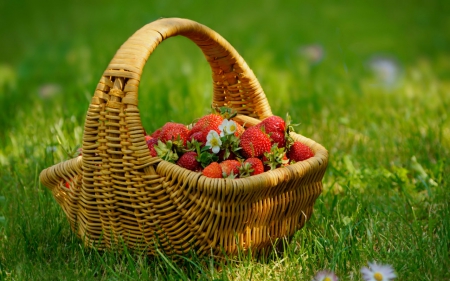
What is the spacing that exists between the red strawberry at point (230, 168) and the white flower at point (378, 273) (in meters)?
0.40

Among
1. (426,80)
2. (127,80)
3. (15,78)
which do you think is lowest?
(426,80)

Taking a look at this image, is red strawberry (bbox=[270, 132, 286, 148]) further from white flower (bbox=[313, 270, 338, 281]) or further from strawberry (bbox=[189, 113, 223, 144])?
white flower (bbox=[313, 270, 338, 281])

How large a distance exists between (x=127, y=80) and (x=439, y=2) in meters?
3.82

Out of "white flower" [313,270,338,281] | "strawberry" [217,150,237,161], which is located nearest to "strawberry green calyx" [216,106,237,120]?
"strawberry" [217,150,237,161]

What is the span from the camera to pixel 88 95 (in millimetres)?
2861

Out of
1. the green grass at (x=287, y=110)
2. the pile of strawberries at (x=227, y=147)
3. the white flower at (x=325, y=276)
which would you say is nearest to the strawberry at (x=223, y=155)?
the pile of strawberries at (x=227, y=147)

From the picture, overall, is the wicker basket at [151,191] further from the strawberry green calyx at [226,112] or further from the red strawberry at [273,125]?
the strawberry green calyx at [226,112]

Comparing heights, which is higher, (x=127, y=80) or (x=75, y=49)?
(x=127, y=80)

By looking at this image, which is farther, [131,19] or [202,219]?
[131,19]

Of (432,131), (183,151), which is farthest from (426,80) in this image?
(183,151)

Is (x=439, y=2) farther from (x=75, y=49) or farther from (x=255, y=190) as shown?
(x=255, y=190)

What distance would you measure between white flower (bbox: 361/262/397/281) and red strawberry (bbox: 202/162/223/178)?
427mm

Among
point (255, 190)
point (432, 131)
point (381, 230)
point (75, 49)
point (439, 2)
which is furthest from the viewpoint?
point (439, 2)

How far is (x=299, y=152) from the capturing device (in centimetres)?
180
